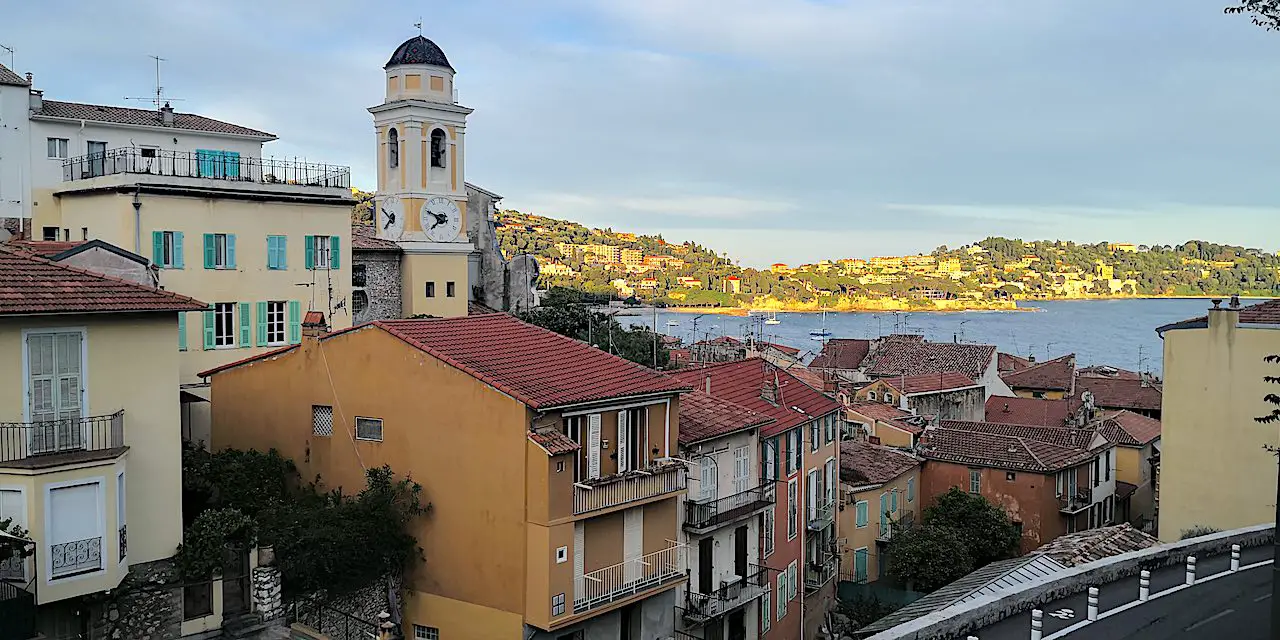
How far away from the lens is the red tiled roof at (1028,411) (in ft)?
180

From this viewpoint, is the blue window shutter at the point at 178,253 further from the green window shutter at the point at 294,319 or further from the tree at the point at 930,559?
the tree at the point at 930,559

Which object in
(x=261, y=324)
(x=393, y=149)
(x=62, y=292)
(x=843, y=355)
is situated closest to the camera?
(x=62, y=292)

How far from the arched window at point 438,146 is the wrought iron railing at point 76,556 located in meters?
26.7

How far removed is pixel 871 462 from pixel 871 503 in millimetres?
2485

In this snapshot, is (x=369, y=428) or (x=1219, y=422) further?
(x=1219, y=422)

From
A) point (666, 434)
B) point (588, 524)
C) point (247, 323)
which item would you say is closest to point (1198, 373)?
point (666, 434)

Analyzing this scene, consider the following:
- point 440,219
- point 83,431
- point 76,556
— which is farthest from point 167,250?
point 76,556

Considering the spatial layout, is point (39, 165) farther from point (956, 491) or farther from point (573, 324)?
point (956, 491)

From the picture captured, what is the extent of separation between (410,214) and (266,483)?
20467 millimetres

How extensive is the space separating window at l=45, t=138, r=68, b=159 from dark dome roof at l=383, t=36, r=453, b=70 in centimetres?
1165

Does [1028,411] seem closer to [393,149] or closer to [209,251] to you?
[393,149]

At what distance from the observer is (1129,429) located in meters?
50.5

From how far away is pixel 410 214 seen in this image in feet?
134

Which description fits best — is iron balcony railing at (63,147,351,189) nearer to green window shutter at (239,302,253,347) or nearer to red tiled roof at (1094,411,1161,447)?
green window shutter at (239,302,253,347)
